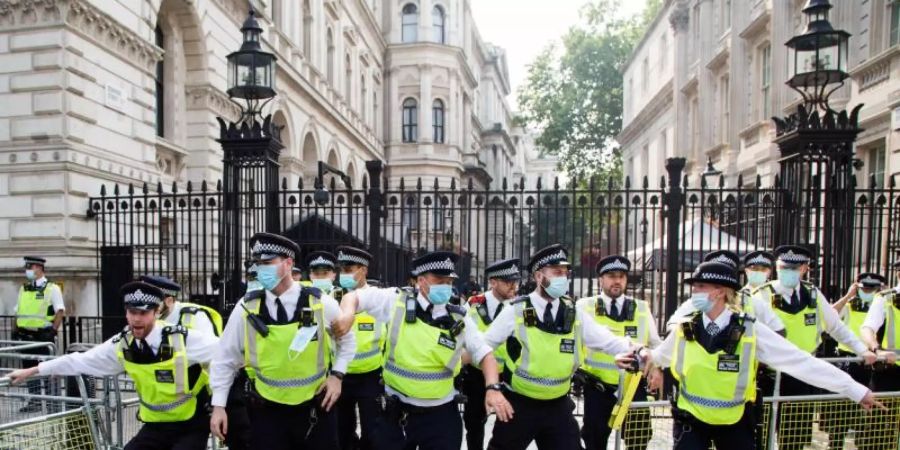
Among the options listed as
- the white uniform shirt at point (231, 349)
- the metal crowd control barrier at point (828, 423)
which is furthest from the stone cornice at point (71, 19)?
the metal crowd control barrier at point (828, 423)

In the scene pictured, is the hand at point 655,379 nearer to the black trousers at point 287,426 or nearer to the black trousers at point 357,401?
the black trousers at point 287,426

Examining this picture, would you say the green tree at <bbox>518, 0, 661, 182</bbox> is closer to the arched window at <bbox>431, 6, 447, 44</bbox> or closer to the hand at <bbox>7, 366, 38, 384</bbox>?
the arched window at <bbox>431, 6, 447, 44</bbox>

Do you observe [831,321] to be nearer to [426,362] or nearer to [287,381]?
[426,362]

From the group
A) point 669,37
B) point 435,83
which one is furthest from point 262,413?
point 435,83

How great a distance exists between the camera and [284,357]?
430cm

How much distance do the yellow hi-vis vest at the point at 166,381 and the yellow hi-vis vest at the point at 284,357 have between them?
435 mm

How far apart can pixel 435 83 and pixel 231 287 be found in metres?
35.1

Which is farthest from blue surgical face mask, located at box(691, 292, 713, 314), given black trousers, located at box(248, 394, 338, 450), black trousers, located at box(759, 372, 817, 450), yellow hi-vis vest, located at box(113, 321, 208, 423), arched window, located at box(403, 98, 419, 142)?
arched window, located at box(403, 98, 419, 142)

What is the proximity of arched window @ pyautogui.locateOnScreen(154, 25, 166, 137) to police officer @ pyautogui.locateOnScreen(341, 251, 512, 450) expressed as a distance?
1238cm

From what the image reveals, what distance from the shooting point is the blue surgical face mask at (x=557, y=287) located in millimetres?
4816

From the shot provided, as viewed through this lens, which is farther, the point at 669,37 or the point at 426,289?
the point at 669,37

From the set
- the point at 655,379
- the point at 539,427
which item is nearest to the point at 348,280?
the point at 539,427

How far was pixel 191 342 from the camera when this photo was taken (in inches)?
177

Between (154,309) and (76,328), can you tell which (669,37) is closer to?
(76,328)
